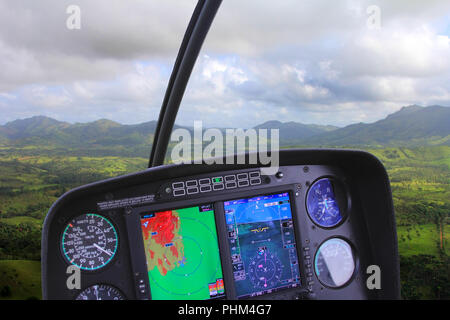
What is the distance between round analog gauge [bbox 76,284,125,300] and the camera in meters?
1.62

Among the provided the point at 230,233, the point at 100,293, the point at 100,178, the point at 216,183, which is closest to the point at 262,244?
the point at 230,233

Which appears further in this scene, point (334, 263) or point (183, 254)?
point (334, 263)

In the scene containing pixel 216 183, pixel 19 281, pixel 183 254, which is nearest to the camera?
pixel 19 281

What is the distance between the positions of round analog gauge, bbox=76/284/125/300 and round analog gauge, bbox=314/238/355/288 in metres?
1.10

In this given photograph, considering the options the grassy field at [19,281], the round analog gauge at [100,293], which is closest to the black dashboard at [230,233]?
the round analog gauge at [100,293]

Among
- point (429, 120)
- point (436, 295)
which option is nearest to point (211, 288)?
point (436, 295)

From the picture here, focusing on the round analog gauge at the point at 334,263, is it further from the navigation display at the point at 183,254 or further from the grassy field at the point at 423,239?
the navigation display at the point at 183,254

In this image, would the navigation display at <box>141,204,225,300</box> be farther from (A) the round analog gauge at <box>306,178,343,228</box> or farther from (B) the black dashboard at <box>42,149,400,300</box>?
(A) the round analog gauge at <box>306,178,343,228</box>

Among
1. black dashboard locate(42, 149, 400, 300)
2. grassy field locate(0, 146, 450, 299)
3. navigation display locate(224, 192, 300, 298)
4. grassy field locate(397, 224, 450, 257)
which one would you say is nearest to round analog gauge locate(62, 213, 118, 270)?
black dashboard locate(42, 149, 400, 300)

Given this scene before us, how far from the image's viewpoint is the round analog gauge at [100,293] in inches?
63.7

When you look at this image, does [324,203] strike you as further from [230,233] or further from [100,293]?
[100,293]

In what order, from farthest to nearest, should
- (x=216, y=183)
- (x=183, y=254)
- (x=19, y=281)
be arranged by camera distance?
(x=216, y=183) → (x=183, y=254) → (x=19, y=281)

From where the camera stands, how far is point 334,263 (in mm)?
1998

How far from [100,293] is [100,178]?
613 mm
